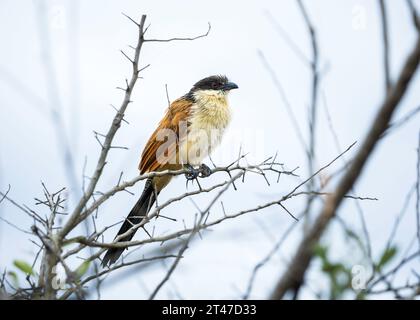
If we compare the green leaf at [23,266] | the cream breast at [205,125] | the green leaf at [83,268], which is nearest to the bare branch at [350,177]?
the green leaf at [83,268]

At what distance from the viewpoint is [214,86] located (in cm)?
577

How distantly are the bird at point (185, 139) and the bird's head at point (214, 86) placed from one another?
0.02 m

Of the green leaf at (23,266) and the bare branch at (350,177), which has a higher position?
the bare branch at (350,177)

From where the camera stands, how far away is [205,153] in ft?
16.9

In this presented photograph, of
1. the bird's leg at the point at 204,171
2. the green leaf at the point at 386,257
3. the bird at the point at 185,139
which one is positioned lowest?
the green leaf at the point at 386,257

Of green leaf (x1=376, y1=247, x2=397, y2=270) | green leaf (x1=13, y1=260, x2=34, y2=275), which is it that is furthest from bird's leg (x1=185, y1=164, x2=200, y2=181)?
green leaf (x1=376, y1=247, x2=397, y2=270)

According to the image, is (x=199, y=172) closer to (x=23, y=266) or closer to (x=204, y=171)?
(x=204, y=171)

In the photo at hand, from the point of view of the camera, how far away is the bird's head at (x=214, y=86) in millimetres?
5652

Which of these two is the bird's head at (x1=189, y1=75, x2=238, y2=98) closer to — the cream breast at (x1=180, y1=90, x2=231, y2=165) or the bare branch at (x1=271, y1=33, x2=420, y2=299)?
the cream breast at (x1=180, y1=90, x2=231, y2=165)

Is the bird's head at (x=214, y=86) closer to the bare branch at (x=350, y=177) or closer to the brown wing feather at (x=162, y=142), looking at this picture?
the brown wing feather at (x=162, y=142)

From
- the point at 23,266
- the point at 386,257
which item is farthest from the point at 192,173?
the point at 386,257

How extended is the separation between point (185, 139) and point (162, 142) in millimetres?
199

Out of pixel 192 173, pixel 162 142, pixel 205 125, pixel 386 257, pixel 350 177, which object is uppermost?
pixel 205 125
